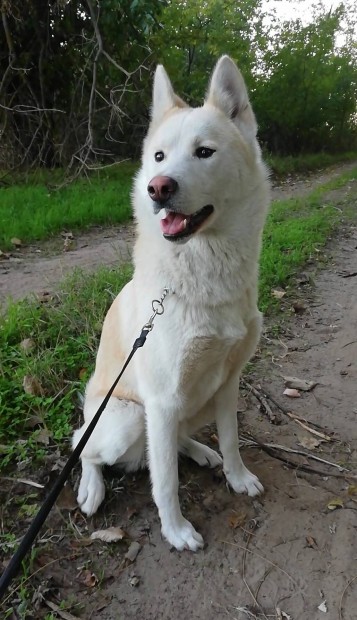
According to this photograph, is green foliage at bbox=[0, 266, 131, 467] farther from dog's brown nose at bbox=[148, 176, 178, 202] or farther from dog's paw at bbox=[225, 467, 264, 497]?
dog's brown nose at bbox=[148, 176, 178, 202]

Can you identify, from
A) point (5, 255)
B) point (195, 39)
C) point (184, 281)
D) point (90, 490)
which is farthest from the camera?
point (195, 39)

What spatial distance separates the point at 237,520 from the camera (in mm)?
2229

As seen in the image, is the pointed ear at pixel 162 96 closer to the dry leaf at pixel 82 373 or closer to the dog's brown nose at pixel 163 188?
the dog's brown nose at pixel 163 188

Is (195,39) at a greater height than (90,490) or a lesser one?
greater

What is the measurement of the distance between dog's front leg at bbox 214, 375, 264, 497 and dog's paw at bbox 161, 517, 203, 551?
36cm

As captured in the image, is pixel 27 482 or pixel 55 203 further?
pixel 55 203

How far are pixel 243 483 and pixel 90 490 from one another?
29.3 inches

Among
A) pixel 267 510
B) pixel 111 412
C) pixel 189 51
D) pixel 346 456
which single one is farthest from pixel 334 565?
pixel 189 51

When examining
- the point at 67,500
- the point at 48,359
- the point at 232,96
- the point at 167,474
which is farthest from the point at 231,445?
the point at 232,96

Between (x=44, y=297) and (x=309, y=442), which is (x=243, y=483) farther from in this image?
(x=44, y=297)

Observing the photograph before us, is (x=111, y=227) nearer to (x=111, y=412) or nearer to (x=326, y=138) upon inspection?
(x=111, y=412)

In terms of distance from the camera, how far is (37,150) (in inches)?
329

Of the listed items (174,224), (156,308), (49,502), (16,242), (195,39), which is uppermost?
(195,39)

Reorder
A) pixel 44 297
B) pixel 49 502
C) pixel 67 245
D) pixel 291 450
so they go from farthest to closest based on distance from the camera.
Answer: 1. pixel 67 245
2. pixel 44 297
3. pixel 291 450
4. pixel 49 502
